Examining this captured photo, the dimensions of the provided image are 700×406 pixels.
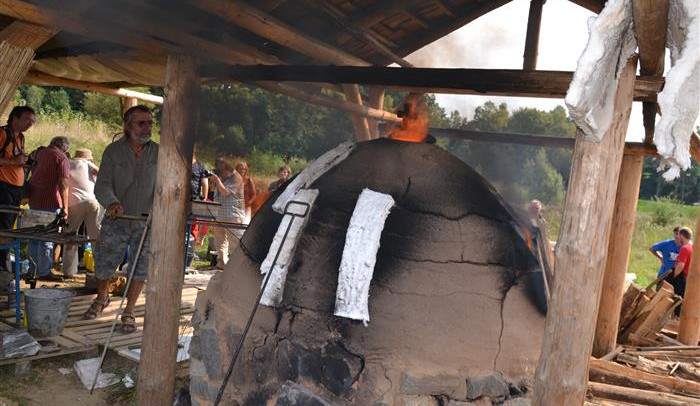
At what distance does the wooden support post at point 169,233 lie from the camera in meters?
Result: 3.26

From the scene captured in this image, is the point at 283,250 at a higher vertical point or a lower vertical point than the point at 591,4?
lower

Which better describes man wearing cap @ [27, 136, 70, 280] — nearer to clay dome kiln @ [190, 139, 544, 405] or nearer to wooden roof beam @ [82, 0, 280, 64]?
wooden roof beam @ [82, 0, 280, 64]

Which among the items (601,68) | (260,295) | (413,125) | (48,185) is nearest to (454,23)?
(413,125)

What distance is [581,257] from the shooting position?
6.29 feet

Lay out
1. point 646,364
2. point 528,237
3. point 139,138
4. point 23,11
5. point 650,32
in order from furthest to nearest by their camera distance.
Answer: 1. point 646,364
2. point 139,138
3. point 528,237
4. point 23,11
5. point 650,32

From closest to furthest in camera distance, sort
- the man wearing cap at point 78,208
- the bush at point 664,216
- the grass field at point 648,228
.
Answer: the man wearing cap at point 78,208 < the grass field at point 648,228 < the bush at point 664,216

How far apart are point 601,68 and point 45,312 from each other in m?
4.25

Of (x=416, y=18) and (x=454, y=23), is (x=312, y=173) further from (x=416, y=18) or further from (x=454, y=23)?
(x=454, y=23)

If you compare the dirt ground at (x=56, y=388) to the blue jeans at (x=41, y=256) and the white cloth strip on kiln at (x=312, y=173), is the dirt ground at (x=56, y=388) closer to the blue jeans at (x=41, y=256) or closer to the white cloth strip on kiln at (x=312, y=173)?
the white cloth strip on kiln at (x=312, y=173)

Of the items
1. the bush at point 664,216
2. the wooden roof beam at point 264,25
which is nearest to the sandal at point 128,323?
the wooden roof beam at point 264,25

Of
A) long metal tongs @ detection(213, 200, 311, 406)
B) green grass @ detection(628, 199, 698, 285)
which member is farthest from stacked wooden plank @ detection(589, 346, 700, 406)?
green grass @ detection(628, 199, 698, 285)

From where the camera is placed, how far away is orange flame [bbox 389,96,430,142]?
145 inches

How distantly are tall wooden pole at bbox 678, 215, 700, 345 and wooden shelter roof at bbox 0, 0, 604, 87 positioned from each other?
3533mm

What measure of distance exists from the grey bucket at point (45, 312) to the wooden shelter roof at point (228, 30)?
6.15ft
